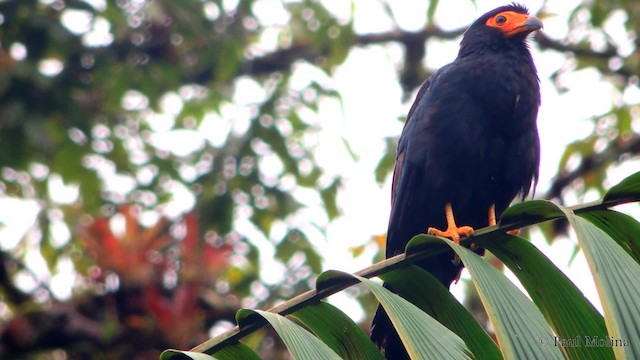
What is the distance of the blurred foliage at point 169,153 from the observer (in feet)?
20.7

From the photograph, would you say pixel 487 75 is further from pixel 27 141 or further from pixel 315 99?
pixel 315 99

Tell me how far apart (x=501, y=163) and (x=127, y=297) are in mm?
3316

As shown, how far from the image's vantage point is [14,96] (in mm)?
6816

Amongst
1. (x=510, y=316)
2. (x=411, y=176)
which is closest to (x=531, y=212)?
(x=510, y=316)

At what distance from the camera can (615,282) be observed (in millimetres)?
1764

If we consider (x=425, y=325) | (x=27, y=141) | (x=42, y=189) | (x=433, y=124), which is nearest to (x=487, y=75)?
(x=433, y=124)

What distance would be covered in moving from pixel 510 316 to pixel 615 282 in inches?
8.4

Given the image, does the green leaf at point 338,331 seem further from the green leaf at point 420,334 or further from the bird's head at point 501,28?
the bird's head at point 501,28

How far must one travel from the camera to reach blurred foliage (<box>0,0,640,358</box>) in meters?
6.30

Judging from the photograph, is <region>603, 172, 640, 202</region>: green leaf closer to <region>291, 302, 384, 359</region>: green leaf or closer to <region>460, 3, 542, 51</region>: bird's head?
<region>291, 302, 384, 359</region>: green leaf

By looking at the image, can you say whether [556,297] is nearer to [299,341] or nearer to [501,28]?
[299,341]

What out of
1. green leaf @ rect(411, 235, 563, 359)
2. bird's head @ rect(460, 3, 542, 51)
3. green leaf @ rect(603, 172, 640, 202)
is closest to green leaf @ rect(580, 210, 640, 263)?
green leaf @ rect(603, 172, 640, 202)

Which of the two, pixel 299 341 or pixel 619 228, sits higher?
pixel 619 228

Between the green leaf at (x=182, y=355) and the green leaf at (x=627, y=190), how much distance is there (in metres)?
0.91
